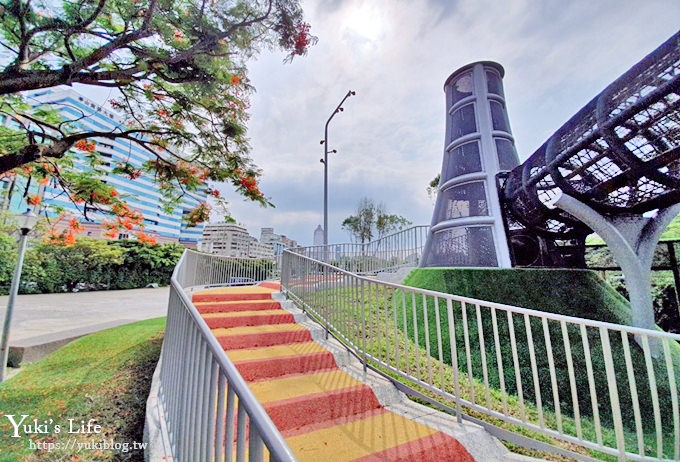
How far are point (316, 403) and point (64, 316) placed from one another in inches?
416

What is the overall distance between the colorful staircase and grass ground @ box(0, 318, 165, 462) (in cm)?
118

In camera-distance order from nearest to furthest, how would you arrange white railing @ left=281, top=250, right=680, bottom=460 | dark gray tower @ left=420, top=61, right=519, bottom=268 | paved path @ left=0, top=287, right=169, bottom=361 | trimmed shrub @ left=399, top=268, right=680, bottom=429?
white railing @ left=281, top=250, right=680, bottom=460, trimmed shrub @ left=399, top=268, right=680, bottom=429, paved path @ left=0, top=287, right=169, bottom=361, dark gray tower @ left=420, top=61, right=519, bottom=268

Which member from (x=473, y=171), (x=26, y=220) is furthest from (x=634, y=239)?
(x=26, y=220)

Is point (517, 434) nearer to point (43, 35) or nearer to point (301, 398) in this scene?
point (301, 398)

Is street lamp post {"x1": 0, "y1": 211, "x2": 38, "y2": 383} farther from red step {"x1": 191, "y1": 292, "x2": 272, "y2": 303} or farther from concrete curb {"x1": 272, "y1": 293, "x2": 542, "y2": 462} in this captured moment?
concrete curb {"x1": 272, "y1": 293, "x2": 542, "y2": 462}

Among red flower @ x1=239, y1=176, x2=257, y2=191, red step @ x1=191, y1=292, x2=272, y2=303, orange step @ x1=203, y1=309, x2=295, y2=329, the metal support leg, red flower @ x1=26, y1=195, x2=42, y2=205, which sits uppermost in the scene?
red flower @ x1=239, y1=176, x2=257, y2=191

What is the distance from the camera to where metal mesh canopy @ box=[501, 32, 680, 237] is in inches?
142

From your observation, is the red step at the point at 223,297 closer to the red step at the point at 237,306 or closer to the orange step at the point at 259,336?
the red step at the point at 237,306

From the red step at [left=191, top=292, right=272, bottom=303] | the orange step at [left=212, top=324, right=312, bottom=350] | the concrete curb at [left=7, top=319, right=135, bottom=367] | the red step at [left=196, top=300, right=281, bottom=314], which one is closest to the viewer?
the orange step at [left=212, top=324, right=312, bottom=350]

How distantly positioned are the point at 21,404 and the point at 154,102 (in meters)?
4.64

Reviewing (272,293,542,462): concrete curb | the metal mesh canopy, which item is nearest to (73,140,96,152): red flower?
(272,293,542,462): concrete curb

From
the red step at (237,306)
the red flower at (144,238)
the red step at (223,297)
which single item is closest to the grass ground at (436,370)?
the red step at (237,306)

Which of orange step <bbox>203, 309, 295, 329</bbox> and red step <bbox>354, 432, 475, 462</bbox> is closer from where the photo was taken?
red step <bbox>354, 432, 475, 462</bbox>

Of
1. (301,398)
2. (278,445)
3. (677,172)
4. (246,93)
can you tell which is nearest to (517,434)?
(301,398)
